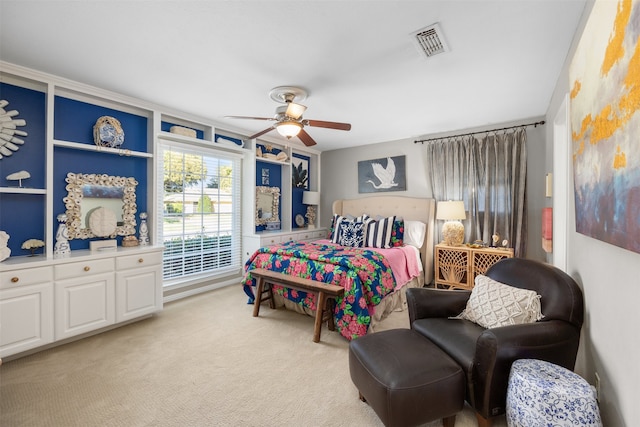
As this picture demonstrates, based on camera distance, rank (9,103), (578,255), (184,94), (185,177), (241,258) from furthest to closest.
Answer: (241,258) < (185,177) < (184,94) < (9,103) < (578,255)

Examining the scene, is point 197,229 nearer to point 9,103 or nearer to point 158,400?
point 9,103

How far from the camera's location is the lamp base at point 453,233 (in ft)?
13.3

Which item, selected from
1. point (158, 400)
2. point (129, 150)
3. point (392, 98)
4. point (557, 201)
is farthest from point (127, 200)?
point (557, 201)

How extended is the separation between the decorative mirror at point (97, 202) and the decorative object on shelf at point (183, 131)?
0.80 m

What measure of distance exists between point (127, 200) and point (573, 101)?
4.17m

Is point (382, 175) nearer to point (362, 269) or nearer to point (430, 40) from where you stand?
point (362, 269)

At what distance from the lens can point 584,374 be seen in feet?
5.59

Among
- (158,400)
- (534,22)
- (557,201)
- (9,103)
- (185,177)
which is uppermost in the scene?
(534,22)

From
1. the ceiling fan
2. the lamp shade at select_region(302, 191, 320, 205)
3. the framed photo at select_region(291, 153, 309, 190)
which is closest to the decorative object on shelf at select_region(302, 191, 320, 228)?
the lamp shade at select_region(302, 191, 320, 205)

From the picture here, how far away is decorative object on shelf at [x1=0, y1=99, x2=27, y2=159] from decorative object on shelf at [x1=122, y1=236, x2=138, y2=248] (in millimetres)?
1223

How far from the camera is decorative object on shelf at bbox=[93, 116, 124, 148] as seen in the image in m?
3.04

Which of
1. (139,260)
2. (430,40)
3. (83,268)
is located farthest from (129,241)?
(430,40)

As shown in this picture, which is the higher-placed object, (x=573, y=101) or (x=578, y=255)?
(x=573, y=101)

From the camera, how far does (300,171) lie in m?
5.66
